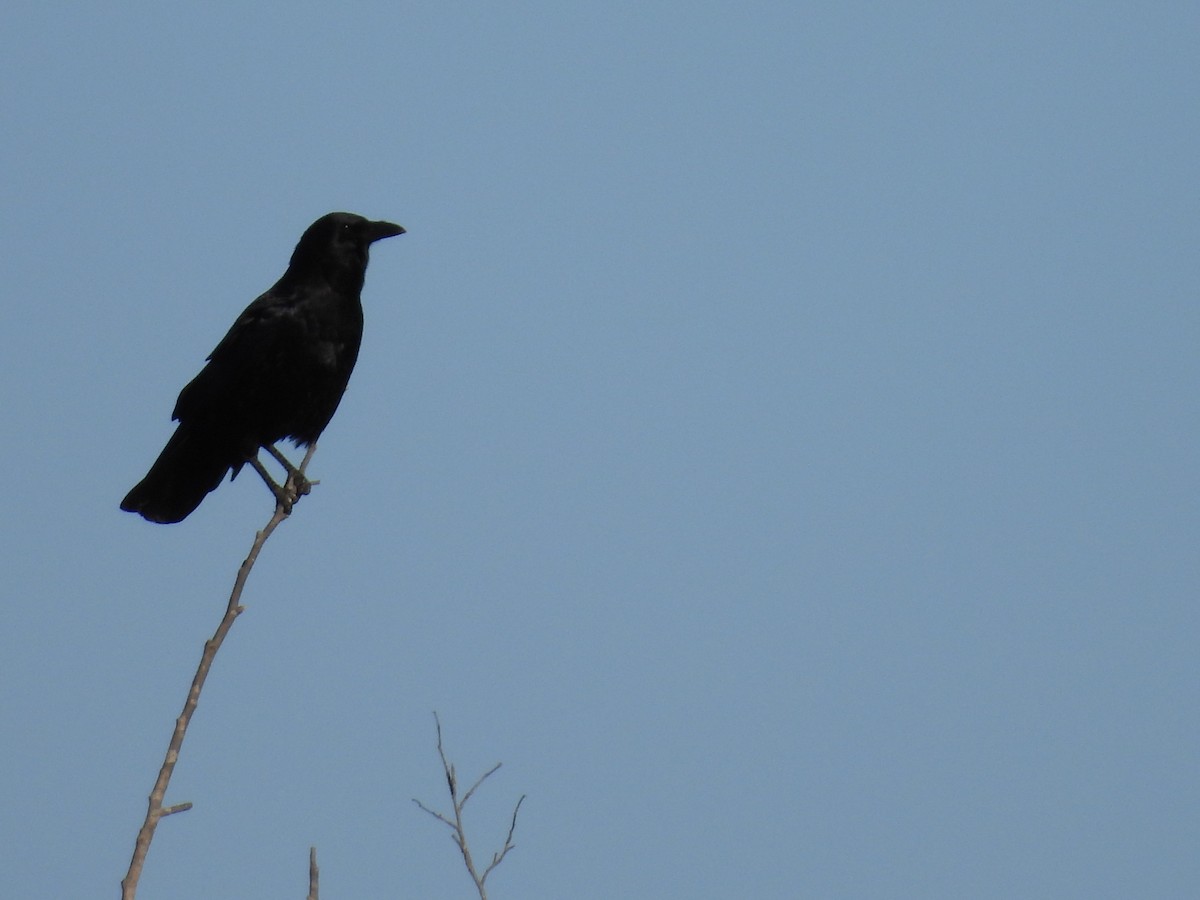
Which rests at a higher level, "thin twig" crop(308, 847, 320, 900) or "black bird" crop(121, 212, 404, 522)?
"black bird" crop(121, 212, 404, 522)

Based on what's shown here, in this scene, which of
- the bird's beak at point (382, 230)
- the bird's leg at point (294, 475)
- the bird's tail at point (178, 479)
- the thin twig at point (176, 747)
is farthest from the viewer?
the bird's beak at point (382, 230)

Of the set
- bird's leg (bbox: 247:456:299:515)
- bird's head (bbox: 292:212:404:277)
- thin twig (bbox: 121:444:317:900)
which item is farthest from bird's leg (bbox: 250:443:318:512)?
thin twig (bbox: 121:444:317:900)

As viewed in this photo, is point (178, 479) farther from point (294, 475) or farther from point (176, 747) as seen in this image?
point (176, 747)

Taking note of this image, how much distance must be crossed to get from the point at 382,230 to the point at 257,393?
1.19 meters

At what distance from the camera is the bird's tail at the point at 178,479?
23.7ft

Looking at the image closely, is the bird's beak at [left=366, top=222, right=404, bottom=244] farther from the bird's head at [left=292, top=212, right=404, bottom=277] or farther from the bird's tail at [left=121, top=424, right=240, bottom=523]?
the bird's tail at [left=121, top=424, right=240, bottom=523]

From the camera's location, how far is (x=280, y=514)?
181 inches

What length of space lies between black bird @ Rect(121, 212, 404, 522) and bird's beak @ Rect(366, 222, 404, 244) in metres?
0.39

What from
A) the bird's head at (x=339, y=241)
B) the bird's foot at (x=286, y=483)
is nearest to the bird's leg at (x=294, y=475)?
the bird's foot at (x=286, y=483)

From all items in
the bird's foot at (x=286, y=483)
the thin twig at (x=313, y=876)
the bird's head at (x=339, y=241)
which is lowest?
the thin twig at (x=313, y=876)

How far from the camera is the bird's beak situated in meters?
7.82

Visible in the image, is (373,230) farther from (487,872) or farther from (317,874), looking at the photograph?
(317,874)

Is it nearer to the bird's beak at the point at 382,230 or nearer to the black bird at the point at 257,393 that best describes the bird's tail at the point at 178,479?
the black bird at the point at 257,393

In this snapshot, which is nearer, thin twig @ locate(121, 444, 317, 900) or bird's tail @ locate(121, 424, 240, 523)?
thin twig @ locate(121, 444, 317, 900)
